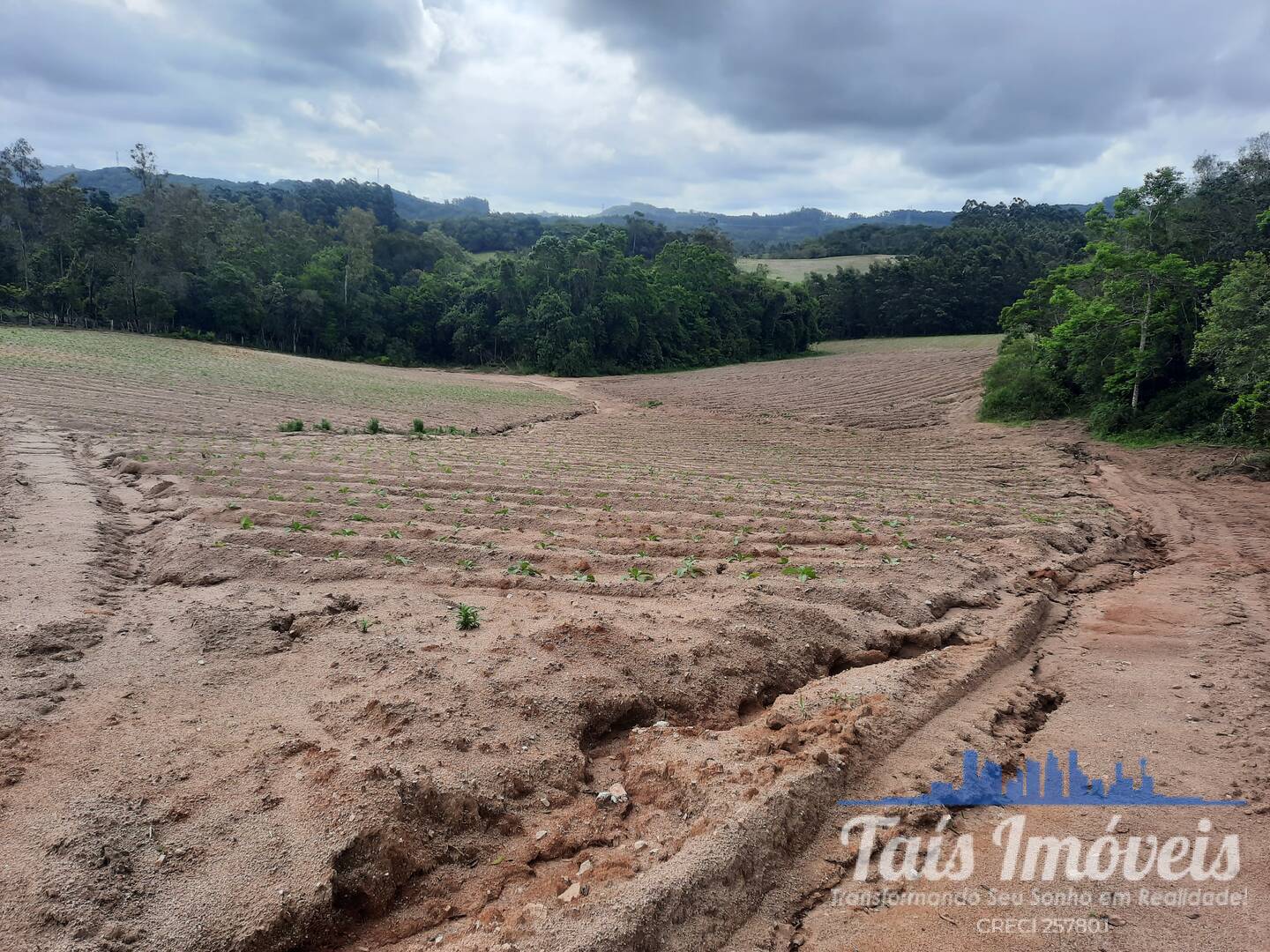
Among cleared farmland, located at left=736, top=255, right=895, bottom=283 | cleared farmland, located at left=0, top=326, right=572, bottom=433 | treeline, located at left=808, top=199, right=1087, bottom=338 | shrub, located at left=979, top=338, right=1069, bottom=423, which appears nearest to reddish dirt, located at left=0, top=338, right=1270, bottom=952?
cleared farmland, located at left=0, top=326, right=572, bottom=433

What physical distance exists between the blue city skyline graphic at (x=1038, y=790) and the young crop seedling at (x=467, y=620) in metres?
3.42

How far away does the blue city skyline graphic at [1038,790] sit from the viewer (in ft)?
14.9

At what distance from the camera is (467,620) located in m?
6.41

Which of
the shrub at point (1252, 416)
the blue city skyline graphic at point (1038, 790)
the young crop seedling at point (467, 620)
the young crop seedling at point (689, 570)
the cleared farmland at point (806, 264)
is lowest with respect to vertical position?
the blue city skyline graphic at point (1038, 790)

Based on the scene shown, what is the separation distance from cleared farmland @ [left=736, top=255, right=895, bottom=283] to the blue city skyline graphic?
80.3m

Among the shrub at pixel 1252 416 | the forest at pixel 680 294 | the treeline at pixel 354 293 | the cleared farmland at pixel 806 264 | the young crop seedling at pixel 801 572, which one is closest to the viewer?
the young crop seedling at pixel 801 572

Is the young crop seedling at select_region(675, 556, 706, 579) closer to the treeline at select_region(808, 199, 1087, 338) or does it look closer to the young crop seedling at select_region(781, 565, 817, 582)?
the young crop seedling at select_region(781, 565, 817, 582)

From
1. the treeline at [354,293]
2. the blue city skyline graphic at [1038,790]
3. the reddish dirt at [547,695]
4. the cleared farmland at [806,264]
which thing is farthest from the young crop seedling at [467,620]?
the cleared farmland at [806,264]

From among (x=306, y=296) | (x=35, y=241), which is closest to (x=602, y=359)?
(x=306, y=296)

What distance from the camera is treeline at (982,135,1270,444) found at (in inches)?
595

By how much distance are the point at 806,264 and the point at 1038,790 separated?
9681cm

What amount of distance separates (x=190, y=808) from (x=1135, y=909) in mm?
5078

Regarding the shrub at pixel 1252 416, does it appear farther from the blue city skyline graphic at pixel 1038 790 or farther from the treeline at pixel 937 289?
the treeline at pixel 937 289

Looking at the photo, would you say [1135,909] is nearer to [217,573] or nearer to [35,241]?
[217,573]
